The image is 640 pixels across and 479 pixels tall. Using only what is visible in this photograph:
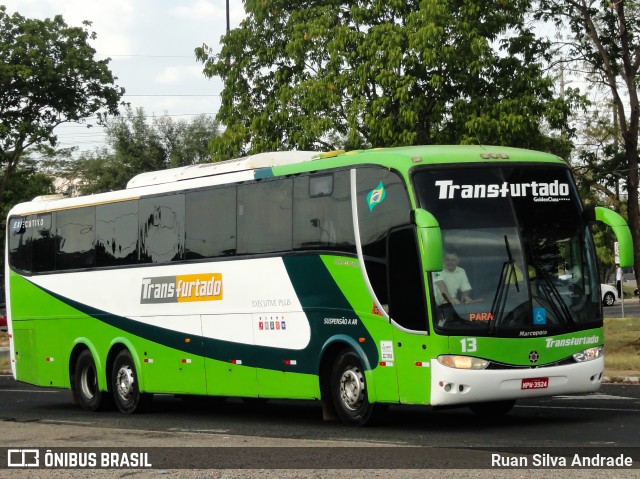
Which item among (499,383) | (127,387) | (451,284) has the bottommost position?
(127,387)

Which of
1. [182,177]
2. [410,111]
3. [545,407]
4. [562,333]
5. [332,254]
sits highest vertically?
[410,111]

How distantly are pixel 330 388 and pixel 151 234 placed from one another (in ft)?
15.5

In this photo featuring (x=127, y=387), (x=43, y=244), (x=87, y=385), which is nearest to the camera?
(x=127, y=387)

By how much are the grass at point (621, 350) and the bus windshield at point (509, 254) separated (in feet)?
24.6

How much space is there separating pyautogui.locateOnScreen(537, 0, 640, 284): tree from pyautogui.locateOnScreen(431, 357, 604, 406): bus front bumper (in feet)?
45.4

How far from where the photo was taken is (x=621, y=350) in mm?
27547

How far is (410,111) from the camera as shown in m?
25.3

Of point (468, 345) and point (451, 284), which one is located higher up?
point (451, 284)

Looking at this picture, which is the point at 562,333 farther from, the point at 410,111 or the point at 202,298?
the point at 410,111

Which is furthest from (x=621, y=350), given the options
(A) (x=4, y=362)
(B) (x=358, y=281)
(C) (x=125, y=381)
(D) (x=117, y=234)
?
(A) (x=4, y=362)

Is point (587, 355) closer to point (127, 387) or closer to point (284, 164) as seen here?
point (284, 164)

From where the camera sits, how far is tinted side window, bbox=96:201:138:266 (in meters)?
19.6

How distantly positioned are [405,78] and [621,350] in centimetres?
762

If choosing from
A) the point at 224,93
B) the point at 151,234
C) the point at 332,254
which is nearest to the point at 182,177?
the point at 151,234
